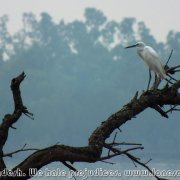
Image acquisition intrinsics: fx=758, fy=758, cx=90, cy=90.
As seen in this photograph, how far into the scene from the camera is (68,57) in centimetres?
11106

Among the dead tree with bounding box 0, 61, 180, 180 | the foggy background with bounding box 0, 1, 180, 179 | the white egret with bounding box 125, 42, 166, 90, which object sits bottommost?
the dead tree with bounding box 0, 61, 180, 180

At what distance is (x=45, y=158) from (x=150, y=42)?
102560 mm

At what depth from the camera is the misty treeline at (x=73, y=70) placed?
3086 inches

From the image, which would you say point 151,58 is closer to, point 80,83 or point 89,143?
point 89,143

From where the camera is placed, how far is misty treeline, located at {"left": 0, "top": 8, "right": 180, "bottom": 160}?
3086 inches

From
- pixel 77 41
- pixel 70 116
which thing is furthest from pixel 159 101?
pixel 77 41

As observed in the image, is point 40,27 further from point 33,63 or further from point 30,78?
point 30,78

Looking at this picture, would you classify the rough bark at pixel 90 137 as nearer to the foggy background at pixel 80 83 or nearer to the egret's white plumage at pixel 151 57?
the egret's white plumage at pixel 151 57

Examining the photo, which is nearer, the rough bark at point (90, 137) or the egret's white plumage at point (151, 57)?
the rough bark at point (90, 137)

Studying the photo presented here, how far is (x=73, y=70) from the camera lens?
107 m

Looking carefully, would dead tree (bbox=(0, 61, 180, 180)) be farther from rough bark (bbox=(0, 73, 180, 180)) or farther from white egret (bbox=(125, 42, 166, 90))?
white egret (bbox=(125, 42, 166, 90))

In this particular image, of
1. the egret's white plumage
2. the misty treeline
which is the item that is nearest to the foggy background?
the misty treeline

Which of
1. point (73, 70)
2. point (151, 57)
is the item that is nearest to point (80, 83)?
point (73, 70)

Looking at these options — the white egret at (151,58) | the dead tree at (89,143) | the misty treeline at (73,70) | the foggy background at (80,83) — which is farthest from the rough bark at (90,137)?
the misty treeline at (73,70)
